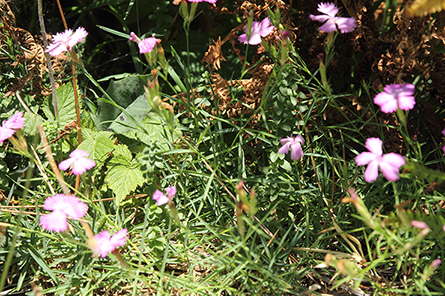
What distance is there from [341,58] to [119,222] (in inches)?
41.9

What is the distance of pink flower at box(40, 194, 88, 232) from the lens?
0.97 meters

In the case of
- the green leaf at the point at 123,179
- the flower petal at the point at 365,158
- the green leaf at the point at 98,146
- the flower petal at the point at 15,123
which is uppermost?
the flower petal at the point at 365,158

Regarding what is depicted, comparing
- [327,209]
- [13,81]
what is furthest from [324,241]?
[13,81]

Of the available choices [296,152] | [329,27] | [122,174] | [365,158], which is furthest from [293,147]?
[122,174]

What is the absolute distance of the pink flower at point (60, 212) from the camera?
97 centimetres

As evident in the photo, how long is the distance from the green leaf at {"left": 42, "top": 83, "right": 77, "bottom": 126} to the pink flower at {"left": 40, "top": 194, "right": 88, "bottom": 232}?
70cm

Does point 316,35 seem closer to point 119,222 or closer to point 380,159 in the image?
point 380,159

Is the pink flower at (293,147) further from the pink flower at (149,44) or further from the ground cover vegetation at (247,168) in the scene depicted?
the pink flower at (149,44)

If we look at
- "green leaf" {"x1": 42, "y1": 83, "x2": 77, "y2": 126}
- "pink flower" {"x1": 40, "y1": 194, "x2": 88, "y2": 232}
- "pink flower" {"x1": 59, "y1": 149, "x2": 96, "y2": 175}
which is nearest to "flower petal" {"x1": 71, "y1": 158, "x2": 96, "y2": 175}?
"pink flower" {"x1": 59, "y1": 149, "x2": 96, "y2": 175}

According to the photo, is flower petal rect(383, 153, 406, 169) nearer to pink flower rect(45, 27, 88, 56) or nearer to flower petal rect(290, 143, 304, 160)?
flower petal rect(290, 143, 304, 160)

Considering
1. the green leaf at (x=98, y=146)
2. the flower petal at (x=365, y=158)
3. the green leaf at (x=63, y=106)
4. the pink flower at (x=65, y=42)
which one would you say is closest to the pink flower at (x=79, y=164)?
the green leaf at (x=98, y=146)

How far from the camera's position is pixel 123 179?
54.2 inches

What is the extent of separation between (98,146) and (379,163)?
1.04m

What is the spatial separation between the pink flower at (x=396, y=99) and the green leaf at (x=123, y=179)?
87 centimetres
